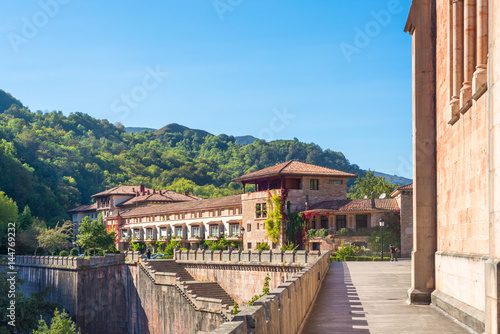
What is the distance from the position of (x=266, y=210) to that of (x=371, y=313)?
46526mm

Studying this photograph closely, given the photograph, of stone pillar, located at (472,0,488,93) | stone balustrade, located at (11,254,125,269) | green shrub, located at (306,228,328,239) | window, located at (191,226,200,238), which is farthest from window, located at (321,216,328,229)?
stone pillar, located at (472,0,488,93)

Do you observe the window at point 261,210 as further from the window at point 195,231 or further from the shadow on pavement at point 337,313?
the shadow on pavement at point 337,313

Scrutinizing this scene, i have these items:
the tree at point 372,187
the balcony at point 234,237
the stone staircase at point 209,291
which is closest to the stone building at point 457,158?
the stone staircase at point 209,291

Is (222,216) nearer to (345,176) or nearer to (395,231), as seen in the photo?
(345,176)

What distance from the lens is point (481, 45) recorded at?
38.6ft

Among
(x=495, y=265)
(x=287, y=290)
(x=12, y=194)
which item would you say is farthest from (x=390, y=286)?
(x=12, y=194)

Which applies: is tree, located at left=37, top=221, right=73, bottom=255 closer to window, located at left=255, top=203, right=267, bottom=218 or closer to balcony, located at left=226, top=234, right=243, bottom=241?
balcony, located at left=226, top=234, right=243, bottom=241

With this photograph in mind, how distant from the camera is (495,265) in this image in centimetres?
846

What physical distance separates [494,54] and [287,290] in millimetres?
5172

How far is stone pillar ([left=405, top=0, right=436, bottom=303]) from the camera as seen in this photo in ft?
53.8

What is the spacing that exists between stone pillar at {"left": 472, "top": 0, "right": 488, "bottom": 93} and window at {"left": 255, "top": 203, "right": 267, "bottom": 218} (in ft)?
164

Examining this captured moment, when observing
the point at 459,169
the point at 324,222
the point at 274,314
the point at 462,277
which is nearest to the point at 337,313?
the point at 462,277

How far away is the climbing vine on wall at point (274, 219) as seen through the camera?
59.5 metres

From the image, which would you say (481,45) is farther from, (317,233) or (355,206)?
(317,233)
